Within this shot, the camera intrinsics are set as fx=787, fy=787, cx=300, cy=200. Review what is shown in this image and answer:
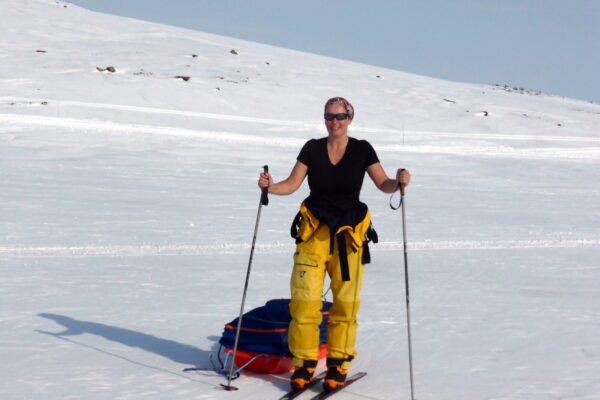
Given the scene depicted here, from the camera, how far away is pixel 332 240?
171 inches

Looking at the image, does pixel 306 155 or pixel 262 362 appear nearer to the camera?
pixel 306 155

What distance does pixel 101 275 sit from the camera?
7297mm

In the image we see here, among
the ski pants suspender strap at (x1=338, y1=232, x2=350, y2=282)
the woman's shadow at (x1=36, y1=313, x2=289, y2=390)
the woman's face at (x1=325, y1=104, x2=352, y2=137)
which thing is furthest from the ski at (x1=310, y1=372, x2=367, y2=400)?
the woman's face at (x1=325, y1=104, x2=352, y2=137)

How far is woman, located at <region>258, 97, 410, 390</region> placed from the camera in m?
4.32

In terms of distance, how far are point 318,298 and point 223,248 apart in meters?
4.75

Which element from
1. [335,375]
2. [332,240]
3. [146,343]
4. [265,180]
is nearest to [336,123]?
[265,180]

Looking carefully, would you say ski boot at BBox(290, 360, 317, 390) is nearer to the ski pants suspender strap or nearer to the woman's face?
the ski pants suspender strap

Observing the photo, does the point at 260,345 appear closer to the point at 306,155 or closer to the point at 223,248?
the point at 306,155

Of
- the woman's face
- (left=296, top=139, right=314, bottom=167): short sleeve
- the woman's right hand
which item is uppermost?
the woman's face

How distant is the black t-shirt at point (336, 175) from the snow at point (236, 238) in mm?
1078

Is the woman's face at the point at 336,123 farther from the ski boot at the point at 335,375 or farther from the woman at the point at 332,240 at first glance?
the ski boot at the point at 335,375

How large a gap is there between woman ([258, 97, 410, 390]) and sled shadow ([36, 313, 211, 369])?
86 cm

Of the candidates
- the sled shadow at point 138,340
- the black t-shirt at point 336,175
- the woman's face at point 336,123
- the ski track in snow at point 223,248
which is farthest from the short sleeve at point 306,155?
the ski track in snow at point 223,248

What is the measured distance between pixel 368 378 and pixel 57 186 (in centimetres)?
883
